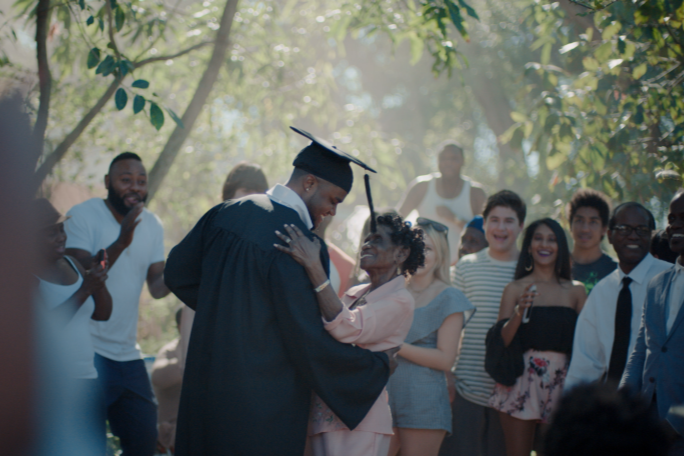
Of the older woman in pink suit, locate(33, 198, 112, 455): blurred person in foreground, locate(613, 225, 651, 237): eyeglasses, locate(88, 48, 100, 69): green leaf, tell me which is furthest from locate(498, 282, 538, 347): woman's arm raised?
locate(88, 48, 100, 69): green leaf

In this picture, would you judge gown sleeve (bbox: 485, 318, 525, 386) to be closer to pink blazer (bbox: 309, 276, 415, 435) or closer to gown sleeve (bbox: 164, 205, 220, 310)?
Answer: pink blazer (bbox: 309, 276, 415, 435)

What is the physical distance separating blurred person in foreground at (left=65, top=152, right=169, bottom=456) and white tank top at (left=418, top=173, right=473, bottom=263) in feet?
10.4

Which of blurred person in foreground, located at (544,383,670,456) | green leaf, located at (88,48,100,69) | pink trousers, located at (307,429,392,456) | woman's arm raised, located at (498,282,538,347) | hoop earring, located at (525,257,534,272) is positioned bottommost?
pink trousers, located at (307,429,392,456)

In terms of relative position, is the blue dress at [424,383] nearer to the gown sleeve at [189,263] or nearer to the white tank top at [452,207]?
the gown sleeve at [189,263]

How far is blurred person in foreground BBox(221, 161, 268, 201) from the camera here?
4.50m

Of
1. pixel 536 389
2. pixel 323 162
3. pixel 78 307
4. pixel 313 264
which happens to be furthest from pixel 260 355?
pixel 536 389

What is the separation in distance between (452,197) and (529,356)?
2755 millimetres

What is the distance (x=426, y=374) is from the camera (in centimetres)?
364

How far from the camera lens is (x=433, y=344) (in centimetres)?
372

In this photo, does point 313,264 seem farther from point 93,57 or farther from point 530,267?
point 93,57

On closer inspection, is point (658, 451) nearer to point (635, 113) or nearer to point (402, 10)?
point (635, 113)

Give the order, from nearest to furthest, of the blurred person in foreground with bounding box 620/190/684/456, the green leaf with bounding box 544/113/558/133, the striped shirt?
1. the blurred person in foreground with bounding box 620/190/684/456
2. the striped shirt
3. the green leaf with bounding box 544/113/558/133

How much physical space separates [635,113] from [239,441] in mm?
3892

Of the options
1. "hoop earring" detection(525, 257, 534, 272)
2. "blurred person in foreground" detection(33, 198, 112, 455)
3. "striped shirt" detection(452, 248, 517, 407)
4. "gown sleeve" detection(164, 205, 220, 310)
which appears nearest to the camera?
"gown sleeve" detection(164, 205, 220, 310)
